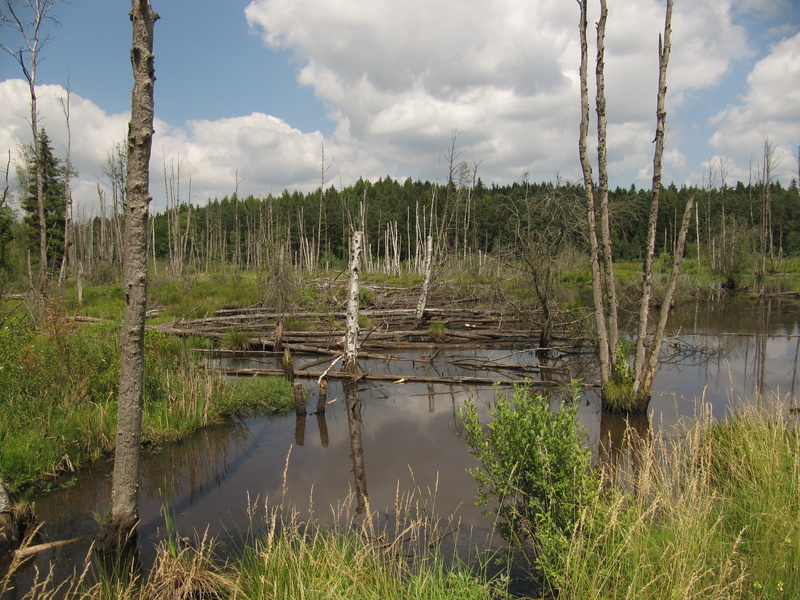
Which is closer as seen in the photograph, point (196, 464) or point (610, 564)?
point (610, 564)

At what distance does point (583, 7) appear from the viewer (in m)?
9.55

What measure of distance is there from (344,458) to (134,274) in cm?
463

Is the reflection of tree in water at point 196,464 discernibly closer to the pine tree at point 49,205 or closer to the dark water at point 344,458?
the dark water at point 344,458

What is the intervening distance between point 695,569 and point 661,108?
27.8 ft

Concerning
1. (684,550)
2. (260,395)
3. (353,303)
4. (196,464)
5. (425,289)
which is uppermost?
(425,289)

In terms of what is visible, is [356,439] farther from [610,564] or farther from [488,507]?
[610,564]

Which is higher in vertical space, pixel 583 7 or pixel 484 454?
pixel 583 7

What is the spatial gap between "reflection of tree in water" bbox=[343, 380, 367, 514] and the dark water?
1.4 inches

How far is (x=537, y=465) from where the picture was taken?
408 centimetres

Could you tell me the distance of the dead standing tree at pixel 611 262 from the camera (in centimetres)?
910

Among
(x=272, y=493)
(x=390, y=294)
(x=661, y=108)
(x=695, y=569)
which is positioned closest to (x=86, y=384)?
(x=272, y=493)

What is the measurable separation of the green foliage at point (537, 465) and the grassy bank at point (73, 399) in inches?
233

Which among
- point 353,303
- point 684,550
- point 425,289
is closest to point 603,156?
point 353,303

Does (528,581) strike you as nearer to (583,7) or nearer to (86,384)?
(86,384)
